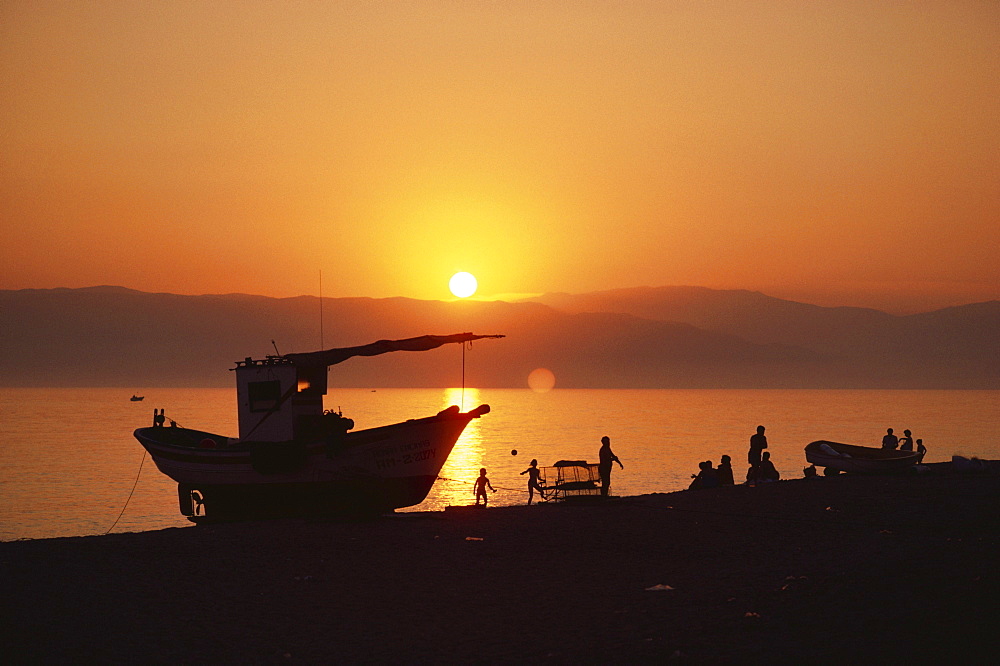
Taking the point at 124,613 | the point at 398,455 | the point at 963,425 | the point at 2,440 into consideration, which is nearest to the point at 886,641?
the point at 124,613

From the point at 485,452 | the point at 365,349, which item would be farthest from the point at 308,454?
the point at 485,452

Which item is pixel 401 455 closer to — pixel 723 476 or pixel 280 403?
pixel 280 403

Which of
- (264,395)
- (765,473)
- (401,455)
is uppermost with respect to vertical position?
(264,395)

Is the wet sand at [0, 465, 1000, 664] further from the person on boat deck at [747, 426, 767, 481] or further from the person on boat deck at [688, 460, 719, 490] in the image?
the person on boat deck at [747, 426, 767, 481]

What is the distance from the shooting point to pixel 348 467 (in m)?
27.0

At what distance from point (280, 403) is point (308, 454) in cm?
187

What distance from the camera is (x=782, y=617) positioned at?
11719mm

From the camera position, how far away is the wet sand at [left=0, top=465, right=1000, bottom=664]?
11.1 m

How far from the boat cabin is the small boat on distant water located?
1848 centimetres

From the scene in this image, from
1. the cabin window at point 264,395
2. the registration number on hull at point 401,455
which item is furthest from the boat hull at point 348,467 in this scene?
the cabin window at point 264,395

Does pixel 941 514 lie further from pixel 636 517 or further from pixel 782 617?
pixel 782 617

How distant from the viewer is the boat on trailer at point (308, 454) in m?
26.8

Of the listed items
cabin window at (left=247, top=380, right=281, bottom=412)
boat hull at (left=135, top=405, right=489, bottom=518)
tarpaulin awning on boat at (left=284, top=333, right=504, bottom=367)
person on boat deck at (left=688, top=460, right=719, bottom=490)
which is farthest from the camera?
person on boat deck at (left=688, top=460, right=719, bottom=490)

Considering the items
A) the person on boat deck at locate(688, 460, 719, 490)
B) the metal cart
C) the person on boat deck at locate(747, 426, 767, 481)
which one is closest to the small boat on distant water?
the person on boat deck at locate(747, 426, 767, 481)
